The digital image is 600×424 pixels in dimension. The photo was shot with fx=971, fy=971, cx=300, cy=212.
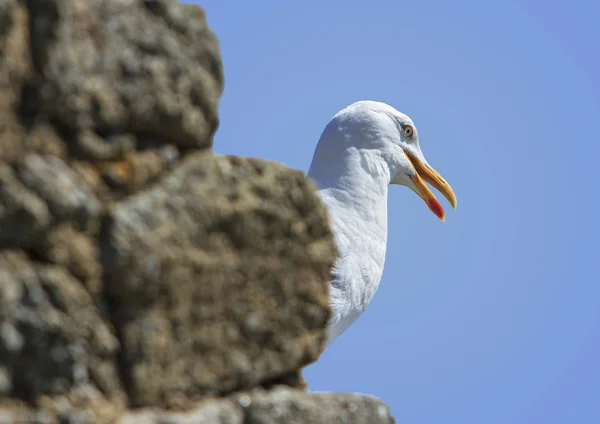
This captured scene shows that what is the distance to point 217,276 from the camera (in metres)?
2.42

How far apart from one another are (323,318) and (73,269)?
0.74 meters

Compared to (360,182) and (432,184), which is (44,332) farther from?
(432,184)

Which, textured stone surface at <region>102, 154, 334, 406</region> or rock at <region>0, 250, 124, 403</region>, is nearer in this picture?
rock at <region>0, 250, 124, 403</region>

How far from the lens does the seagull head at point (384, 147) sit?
6914 millimetres

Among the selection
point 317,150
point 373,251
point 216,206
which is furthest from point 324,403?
point 317,150

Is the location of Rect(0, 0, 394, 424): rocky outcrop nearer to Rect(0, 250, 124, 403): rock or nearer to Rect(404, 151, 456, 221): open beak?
Rect(0, 250, 124, 403): rock

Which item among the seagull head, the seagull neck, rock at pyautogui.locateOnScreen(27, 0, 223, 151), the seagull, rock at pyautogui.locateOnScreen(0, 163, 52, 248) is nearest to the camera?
rock at pyautogui.locateOnScreen(0, 163, 52, 248)

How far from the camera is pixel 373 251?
6.56 m

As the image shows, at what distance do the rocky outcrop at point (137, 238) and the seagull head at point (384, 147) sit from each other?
14.1 ft

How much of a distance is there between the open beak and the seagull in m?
0.01

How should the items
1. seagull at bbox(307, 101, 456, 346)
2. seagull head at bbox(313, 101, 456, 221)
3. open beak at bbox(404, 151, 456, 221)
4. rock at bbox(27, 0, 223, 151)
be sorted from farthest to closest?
open beak at bbox(404, 151, 456, 221) → seagull head at bbox(313, 101, 456, 221) → seagull at bbox(307, 101, 456, 346) → rock at bbox(27, 0, 223, 151)

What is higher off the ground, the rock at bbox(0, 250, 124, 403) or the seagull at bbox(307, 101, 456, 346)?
the seagull at bbox(307, 101, 456, 346)

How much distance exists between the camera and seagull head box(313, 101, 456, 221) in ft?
22.7

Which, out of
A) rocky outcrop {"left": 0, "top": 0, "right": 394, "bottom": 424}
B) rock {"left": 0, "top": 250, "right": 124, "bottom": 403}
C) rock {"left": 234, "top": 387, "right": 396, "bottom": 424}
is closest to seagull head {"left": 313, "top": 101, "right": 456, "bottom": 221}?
rock {"left": 234, "top": 387, "right": 396, "bottom": 424}
